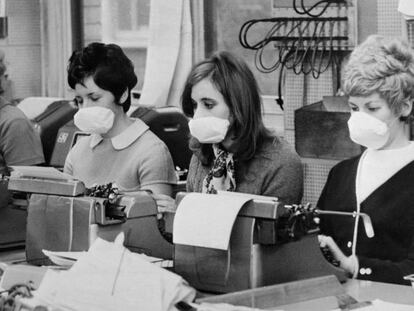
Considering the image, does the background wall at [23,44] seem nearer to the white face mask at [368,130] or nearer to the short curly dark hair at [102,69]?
the short curly dark hair at [102,69]

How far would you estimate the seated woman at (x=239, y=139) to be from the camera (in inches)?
141

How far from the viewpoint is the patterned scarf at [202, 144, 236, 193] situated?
361 cm

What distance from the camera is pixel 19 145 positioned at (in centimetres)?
468

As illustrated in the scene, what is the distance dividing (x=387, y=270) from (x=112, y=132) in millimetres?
1585

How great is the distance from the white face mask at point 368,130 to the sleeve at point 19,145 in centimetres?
203

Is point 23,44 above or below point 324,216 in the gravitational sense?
above

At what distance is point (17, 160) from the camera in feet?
15.3

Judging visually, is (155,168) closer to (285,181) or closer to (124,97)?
(124,97)

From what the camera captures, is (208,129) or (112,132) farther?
(112,132)

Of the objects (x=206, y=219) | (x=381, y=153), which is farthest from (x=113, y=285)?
(x=381, y=153)

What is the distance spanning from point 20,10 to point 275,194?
376 centimetres

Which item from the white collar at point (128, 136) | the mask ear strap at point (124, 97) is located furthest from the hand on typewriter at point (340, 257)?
the mask ear strap at point (124, 97)

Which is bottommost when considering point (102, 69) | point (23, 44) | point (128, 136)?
point (128, 136)

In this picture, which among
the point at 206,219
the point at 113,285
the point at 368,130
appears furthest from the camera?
the point at 368,130
